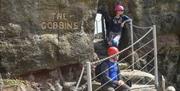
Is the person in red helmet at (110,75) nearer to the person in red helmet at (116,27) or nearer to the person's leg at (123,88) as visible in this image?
the person's leg at (123,88)

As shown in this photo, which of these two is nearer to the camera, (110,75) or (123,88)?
(110,75)

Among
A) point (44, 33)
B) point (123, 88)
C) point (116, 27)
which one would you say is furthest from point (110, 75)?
point (116, 27)

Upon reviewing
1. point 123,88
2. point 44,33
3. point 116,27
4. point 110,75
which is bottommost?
point 123,88

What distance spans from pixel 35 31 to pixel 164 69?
230 inches

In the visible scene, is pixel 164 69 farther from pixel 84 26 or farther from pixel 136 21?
pixel 84 26

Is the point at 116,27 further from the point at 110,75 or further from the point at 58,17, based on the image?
the point at 110,75

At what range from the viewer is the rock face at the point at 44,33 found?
714cm

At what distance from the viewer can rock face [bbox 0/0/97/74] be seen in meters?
7.14

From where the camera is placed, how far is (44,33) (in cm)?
743

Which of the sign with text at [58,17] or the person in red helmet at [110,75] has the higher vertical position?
the sign with text at [58,17]

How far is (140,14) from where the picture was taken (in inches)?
464

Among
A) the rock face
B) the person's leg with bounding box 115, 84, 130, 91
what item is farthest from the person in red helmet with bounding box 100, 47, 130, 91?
the rock face

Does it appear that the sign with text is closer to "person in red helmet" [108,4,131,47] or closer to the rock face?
the rock face

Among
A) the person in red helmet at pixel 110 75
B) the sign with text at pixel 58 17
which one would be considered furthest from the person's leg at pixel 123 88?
the sign with text at pixel 58 17
